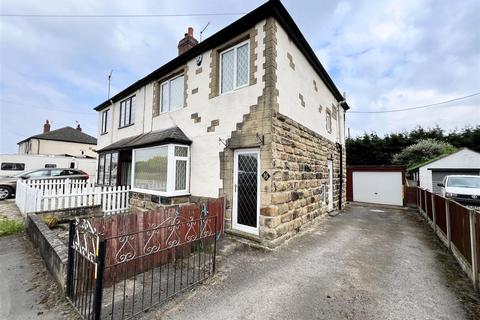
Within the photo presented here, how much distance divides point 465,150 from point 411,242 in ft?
54.9

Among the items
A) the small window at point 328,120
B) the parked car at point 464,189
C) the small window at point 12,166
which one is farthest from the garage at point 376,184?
the small window at point 12,166

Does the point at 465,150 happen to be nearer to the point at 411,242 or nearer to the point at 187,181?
the point at 411,242

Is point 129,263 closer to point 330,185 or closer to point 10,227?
point 10,227

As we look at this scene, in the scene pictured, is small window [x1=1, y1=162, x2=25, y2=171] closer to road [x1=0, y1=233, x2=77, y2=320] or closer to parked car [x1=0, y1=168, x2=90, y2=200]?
parked car [x1=0, y1=168, x2=90, y2=200]

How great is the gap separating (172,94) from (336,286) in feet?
28.1

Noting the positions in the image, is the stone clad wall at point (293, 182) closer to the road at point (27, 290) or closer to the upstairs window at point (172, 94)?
the road at point (27, 290)

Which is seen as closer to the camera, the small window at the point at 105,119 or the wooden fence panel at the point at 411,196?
the wooden fence panel at the point at 411,196

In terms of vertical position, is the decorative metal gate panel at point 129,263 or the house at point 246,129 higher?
the house at point 246,129

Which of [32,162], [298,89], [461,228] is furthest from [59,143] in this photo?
[461,228]

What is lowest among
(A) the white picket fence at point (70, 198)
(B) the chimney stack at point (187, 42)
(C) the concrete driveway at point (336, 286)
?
(C) the concrete driveway at point (336, 286)

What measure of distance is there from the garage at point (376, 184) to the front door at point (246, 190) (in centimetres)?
1166

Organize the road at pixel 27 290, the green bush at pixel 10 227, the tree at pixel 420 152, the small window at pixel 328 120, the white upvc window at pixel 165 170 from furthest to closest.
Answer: the tree at pixel 420 152 < the small window at pixel 328 120 < the white upvc window at pixel 165 170 < the green bush at pixel 10 227 < the road at pixel 27 290

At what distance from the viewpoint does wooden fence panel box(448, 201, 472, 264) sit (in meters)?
4.02

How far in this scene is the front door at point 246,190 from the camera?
5.85 m
